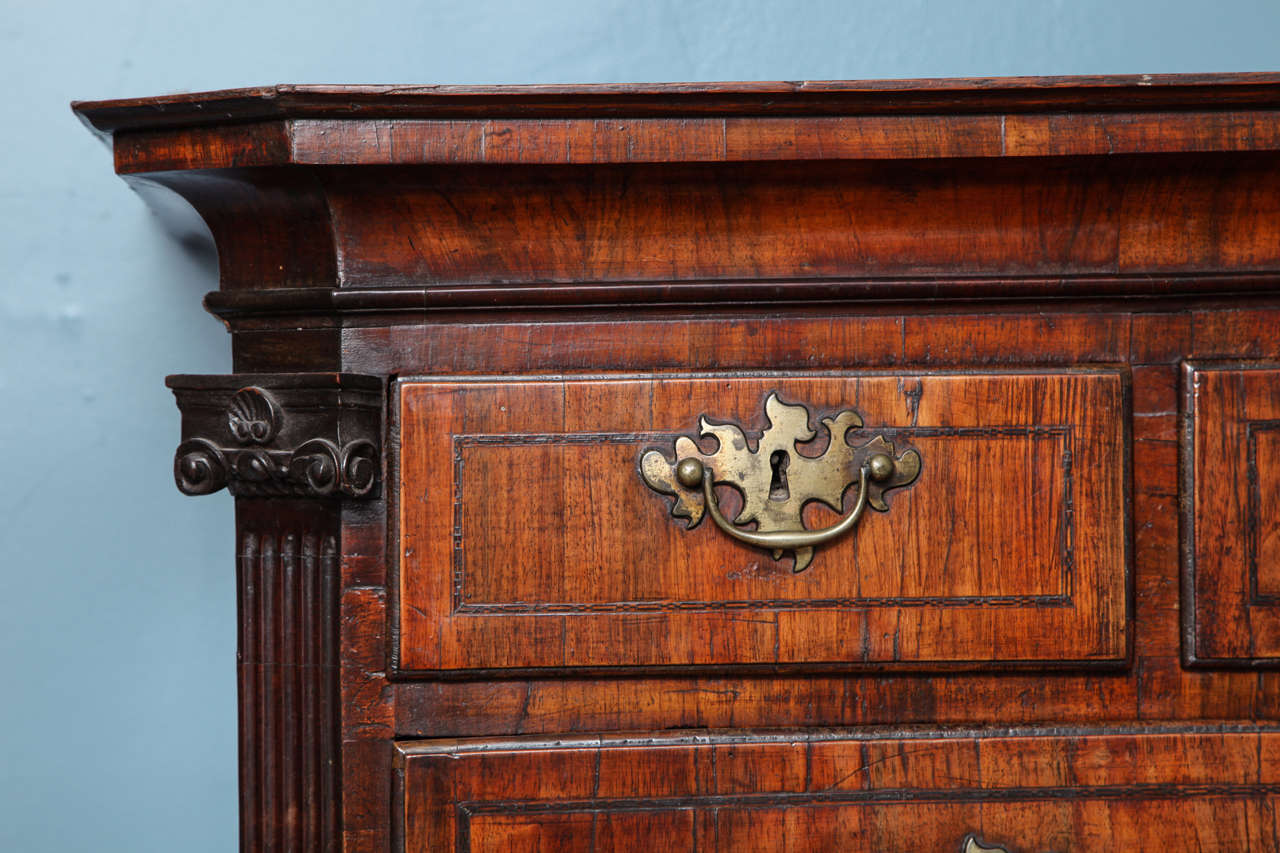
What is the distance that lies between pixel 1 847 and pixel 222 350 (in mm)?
513

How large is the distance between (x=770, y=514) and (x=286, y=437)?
269mm

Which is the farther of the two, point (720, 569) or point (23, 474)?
point (23, 474)

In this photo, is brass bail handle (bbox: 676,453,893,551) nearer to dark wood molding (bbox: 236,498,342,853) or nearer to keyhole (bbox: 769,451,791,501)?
keyhole (bbox: 769,451,791,501)

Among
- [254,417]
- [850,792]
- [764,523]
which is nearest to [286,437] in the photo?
[254,417]

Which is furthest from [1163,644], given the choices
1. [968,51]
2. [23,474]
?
[23,474]

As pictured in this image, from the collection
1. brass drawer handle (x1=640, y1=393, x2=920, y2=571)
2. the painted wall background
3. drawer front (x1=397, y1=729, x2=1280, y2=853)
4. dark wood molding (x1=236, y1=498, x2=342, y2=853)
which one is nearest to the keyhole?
brass drawer handle (x1=640, y1=393, x2=920, y2=571)

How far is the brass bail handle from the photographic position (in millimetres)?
560

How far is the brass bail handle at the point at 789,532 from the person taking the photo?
1.84 ft

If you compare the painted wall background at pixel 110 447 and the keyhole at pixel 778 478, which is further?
the painted wall background at pixel 110 447

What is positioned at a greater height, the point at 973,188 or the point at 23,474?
the point at 973,188

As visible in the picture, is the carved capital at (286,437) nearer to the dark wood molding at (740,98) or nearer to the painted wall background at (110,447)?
the dark wood molding at (740,98)

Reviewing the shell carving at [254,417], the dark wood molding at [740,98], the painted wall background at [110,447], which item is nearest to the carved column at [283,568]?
the shell carving at [254,417]

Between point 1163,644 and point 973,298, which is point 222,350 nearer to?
point 973,298

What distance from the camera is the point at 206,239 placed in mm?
979
